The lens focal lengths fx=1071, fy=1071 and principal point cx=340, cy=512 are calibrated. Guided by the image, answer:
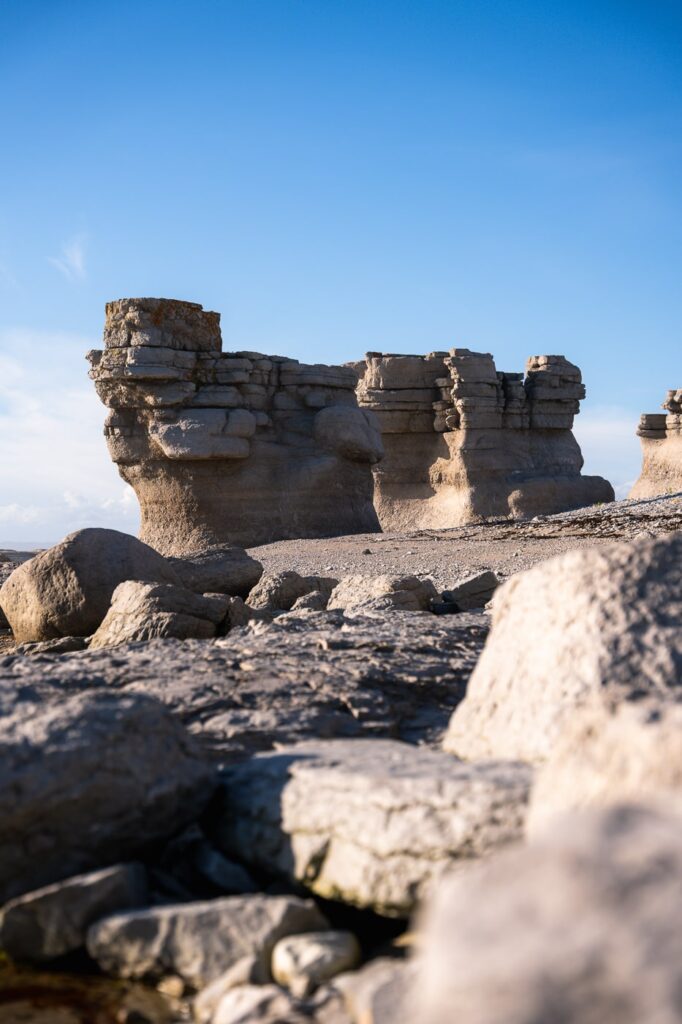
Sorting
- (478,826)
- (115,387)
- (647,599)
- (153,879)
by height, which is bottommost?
(153,879)

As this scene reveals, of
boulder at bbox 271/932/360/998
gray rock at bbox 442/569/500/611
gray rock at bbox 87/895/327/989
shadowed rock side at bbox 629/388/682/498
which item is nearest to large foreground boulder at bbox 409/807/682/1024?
boulder at bbox 271/932/360/998

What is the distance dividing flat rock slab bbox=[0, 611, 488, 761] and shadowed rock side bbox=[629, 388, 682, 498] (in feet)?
71.3

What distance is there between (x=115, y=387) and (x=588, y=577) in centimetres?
1481

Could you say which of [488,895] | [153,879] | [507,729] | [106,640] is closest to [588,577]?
[507,729]

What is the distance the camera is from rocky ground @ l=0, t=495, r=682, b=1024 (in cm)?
142

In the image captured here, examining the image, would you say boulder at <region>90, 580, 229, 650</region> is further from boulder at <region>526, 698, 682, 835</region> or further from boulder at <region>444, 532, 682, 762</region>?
boulder at <region>526, 698, 682, 835</region>

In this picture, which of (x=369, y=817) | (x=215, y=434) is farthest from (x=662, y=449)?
(x=369, y=817)

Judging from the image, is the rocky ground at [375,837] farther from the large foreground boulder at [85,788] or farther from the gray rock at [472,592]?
the gray rock at [472,592]

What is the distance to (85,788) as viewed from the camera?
2961 mm

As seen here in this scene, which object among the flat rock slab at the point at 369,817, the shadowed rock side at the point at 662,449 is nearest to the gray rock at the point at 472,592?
the flat rock slab at the point at 369,817

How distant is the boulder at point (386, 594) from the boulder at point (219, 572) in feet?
3.88

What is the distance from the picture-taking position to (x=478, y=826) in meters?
2.58

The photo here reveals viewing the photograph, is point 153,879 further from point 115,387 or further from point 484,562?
point 115,387

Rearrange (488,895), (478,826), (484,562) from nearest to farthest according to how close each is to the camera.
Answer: (488,895) → (478,826) → (484,562)
